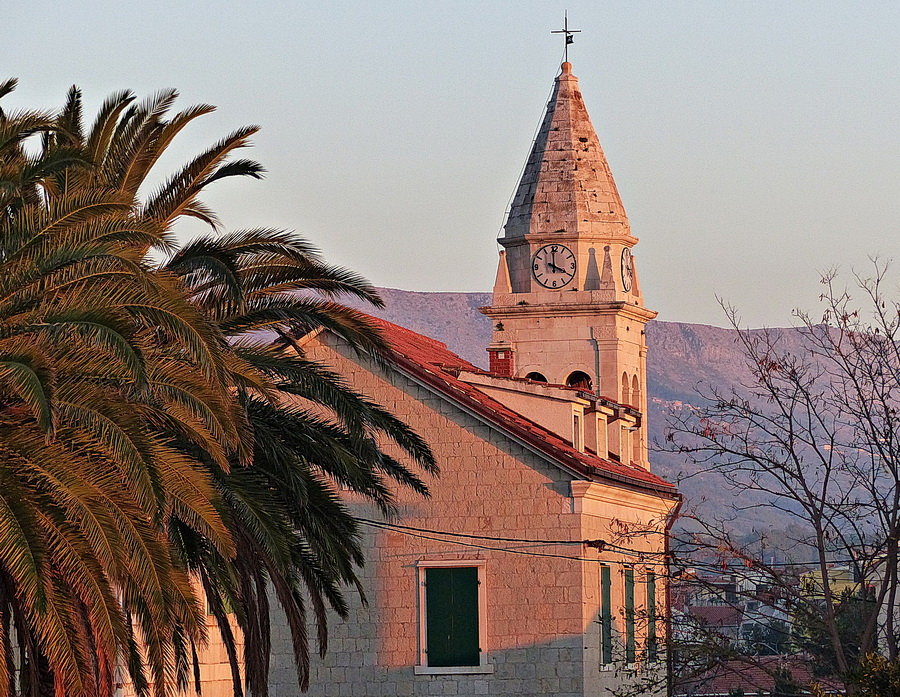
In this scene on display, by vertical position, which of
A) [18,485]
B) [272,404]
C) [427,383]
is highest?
[427,383]

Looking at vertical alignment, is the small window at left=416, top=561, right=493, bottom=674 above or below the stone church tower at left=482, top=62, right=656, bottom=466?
below

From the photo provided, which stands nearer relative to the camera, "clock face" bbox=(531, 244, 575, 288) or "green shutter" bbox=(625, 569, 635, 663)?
"green shutter" bbox=(625, 569, 635, 663)

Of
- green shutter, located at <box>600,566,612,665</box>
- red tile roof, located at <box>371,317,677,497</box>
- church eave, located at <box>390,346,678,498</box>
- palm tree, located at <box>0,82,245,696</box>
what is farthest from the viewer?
green shutter, located at <box>600,566,612,665</box>

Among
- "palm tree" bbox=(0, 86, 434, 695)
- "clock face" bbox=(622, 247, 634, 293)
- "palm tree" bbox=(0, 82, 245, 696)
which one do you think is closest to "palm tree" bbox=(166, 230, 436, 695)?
"palm tree" bbox=(0, 86, 434, 695)

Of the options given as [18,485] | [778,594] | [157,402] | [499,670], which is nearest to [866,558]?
[778,594]

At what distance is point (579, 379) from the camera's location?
51.8 metres

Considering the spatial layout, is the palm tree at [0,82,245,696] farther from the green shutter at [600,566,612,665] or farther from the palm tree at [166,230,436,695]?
the green shutter at [600,566,612,665]

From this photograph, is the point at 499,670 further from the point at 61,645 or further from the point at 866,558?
the point at 61,645

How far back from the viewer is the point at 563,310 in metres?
51.7

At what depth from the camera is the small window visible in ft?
106

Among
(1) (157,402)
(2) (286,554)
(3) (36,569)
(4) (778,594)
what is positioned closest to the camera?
(3) (36,569)

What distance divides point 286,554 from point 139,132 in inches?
214

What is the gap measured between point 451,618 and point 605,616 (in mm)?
2947

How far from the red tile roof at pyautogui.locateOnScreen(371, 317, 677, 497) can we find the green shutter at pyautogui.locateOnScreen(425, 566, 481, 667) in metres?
2.59
